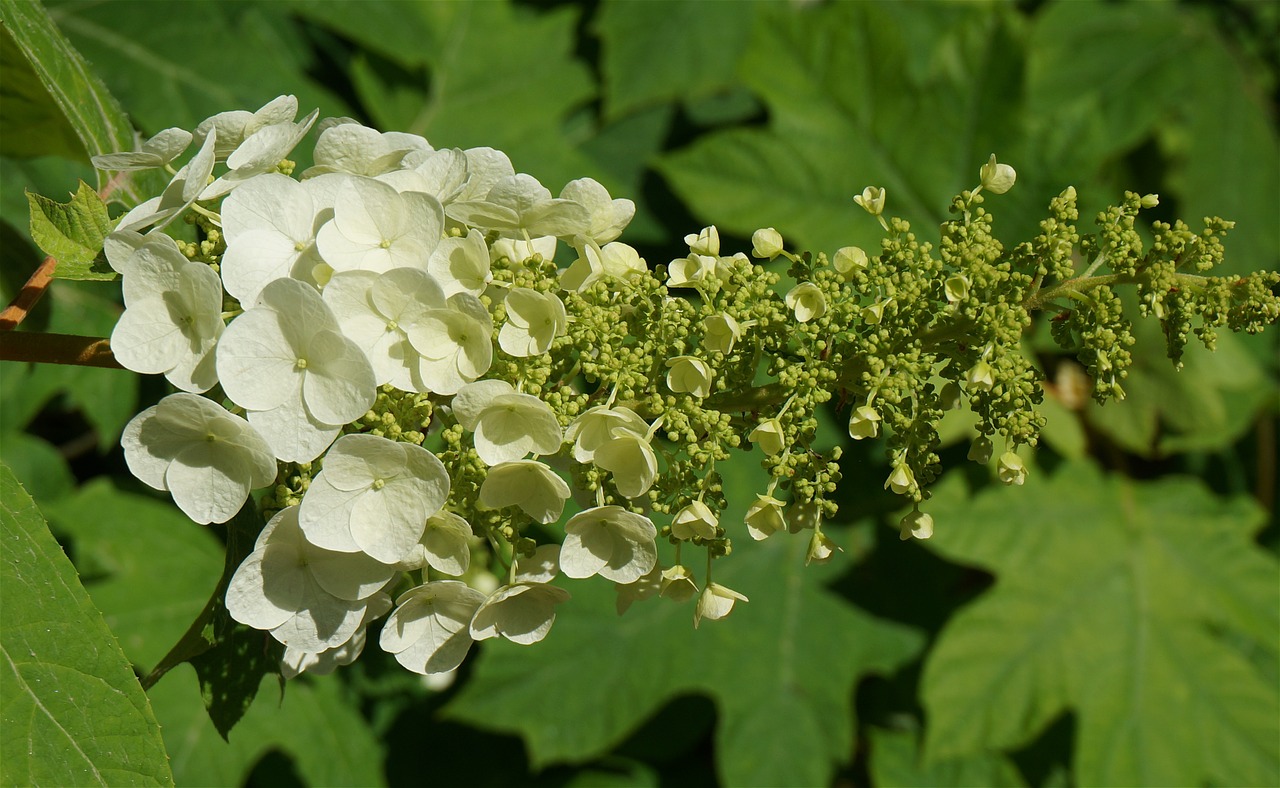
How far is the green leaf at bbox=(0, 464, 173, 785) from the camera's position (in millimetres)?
1179

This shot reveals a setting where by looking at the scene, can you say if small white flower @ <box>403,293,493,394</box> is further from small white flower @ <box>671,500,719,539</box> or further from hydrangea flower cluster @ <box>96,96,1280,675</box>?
small white flower @ <box>671,500,719,539</box>

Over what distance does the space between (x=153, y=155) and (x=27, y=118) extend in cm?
58

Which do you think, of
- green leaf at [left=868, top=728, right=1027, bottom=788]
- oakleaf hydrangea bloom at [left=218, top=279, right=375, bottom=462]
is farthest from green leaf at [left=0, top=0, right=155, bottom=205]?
green leaf at [left=868, top=728, right=1027, bottom=788]

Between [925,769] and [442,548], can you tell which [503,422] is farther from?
[925,769]

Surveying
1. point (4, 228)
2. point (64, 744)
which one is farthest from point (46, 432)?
point (64, 744)

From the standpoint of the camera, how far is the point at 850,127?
309cm

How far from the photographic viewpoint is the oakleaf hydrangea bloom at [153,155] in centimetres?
136

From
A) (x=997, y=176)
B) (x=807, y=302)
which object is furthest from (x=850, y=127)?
(x=807, y=302)

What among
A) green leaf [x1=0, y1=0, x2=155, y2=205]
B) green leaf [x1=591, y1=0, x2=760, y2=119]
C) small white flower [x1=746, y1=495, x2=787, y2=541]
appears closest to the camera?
small white flower [x1=746, y1=495, x2=787, y2=541]

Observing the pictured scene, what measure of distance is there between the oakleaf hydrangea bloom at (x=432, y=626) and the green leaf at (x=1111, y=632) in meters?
1.86

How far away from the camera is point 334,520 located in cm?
120

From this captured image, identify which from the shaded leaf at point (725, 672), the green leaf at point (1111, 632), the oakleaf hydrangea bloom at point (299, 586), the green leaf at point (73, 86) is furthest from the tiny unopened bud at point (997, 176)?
the shaded leaf at point (725, 672)

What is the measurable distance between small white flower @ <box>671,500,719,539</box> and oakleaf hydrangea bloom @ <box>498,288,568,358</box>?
266mm

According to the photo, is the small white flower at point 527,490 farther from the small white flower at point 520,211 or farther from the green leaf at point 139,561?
the green leaf at point 139,561
